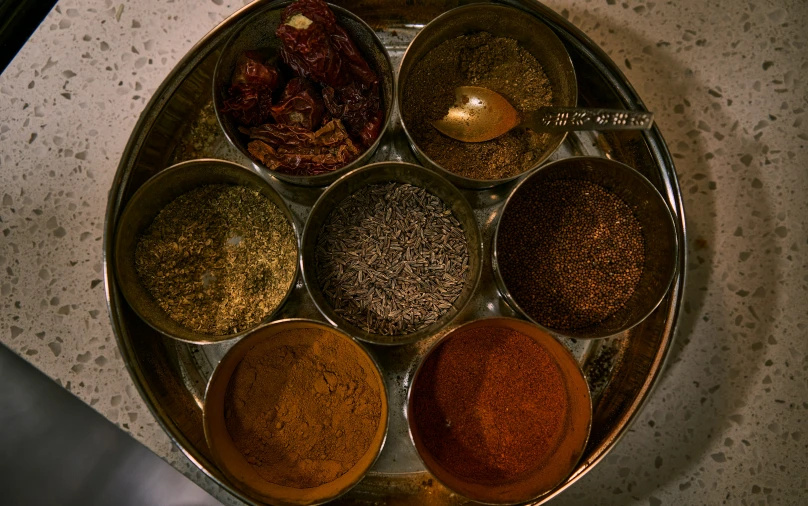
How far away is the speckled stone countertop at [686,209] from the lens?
1373 millimetres

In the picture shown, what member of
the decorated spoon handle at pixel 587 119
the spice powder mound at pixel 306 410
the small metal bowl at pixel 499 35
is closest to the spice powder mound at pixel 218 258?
the spice powder mound at pixel 306 410

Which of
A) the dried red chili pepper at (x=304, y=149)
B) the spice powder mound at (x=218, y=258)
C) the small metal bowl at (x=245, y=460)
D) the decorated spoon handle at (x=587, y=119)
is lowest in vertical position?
the small metal bowl at (x=245, y=460)

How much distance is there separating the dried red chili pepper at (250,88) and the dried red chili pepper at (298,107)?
0.03m

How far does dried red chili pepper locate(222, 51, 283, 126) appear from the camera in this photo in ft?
3.89

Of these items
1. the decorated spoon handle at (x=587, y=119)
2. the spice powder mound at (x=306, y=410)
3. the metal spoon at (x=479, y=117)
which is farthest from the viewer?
the metal spoon at (x=479, y=117)

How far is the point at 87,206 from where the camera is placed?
1.38 metres

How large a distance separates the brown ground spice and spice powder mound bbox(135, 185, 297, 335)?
0.45m

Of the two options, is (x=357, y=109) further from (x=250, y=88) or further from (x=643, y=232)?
(x=643, y=232)

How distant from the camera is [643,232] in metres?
1.28

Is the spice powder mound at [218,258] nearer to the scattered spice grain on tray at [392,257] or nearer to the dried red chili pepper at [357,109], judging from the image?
the scattered spice grain on tray at [392,257]

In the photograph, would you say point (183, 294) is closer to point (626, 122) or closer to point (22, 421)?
point (22, 421)

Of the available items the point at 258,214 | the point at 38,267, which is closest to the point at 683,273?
the point at 258,214

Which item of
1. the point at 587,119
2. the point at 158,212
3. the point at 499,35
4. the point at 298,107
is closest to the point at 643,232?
the point at 587,119

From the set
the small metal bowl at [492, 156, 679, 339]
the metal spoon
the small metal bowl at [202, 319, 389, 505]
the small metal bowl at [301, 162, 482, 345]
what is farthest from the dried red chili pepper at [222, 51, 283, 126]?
the small metal bowl at [492, 156, 679, 339]
